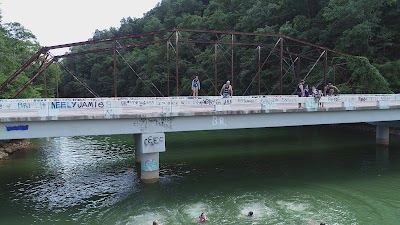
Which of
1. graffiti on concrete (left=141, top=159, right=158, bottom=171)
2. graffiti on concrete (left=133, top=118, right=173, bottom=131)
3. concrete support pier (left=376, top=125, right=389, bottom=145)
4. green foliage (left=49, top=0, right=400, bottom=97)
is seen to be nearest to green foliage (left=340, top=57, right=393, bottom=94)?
green foliage (left=49, top=0, right=400, bottom=97)

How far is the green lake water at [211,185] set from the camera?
17.5 m

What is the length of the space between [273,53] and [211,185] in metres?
36.8

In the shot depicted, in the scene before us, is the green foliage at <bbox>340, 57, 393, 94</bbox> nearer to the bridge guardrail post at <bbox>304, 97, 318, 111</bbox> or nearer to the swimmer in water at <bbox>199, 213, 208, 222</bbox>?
the bridge guardrail post at <bbox>304, 97, 318, 111</bbox>

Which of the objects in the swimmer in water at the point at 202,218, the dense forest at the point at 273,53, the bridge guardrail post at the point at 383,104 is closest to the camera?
the swimmer in water at the point at 202,218

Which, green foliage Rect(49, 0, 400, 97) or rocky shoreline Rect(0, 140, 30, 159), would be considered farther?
green foliage Rect(49, 0, 400, 97)

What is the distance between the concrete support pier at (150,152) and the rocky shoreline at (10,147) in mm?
15943

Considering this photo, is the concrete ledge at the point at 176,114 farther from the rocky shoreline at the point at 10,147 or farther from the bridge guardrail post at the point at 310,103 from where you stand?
the rocky shoreline at the point at 10,147

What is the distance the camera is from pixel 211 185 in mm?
22484

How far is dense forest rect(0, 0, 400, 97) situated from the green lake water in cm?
613

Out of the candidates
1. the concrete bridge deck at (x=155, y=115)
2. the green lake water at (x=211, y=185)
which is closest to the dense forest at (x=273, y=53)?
the green lake water at (x=211, y=185)

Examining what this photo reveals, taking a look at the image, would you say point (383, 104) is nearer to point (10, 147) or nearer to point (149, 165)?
point (149, 165)

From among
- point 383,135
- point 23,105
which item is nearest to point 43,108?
point 23,105

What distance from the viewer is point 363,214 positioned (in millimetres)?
17516

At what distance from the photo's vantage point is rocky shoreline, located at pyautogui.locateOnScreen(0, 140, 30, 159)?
3259 centimetres
